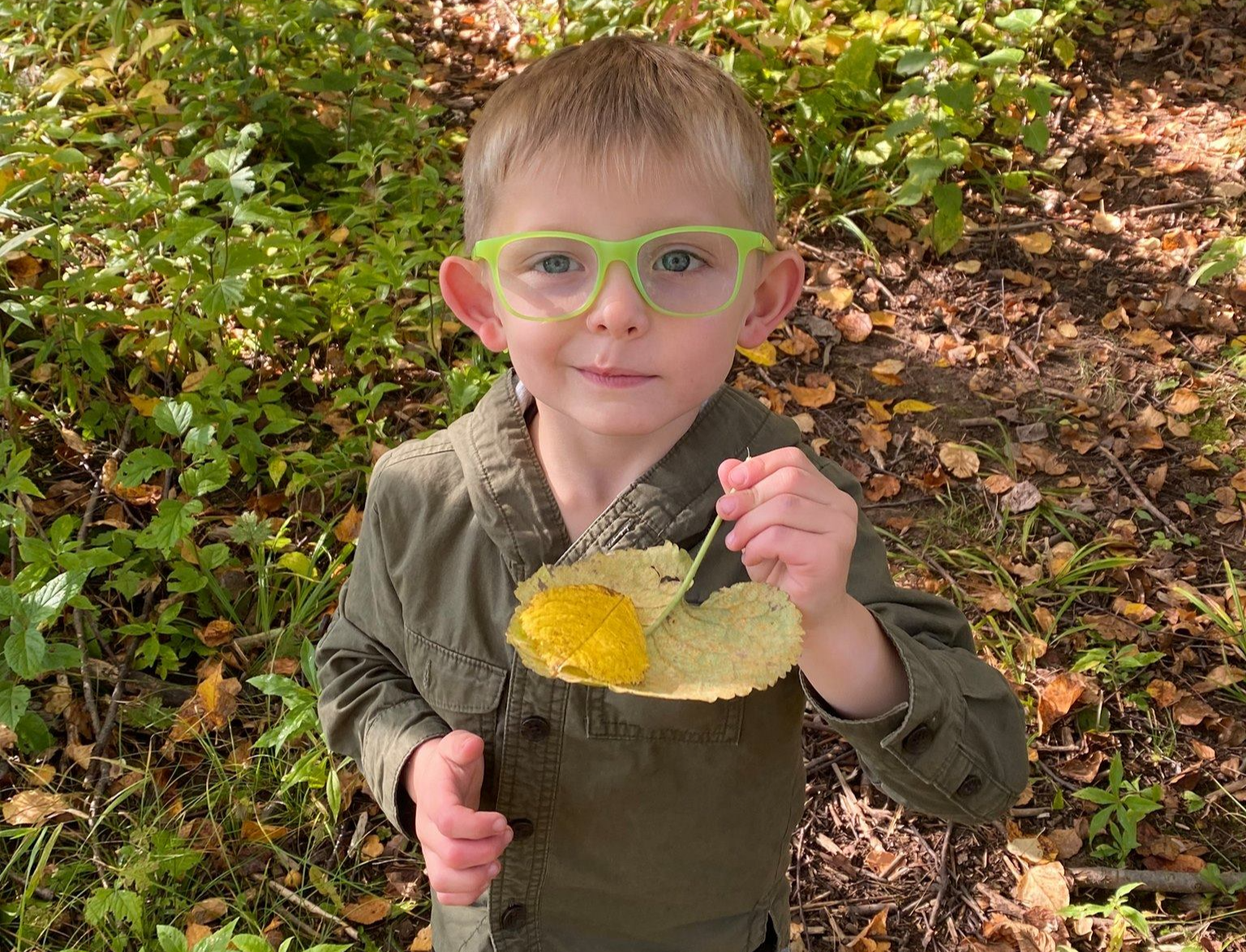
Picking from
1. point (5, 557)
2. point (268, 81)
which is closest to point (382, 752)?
point (5, 557)

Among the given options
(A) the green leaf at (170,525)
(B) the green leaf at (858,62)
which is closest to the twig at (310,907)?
(A) the green leaf at (170,525)

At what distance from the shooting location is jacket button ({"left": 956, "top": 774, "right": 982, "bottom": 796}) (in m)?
1.41

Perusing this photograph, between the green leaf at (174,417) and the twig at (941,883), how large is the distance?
1923mm

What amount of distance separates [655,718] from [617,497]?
1.12ft

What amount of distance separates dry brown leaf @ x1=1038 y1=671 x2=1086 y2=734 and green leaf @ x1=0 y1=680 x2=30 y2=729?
7.67 ft

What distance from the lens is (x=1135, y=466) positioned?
3.16 metres

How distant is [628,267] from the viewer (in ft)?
4.12

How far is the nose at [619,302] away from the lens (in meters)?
1.26

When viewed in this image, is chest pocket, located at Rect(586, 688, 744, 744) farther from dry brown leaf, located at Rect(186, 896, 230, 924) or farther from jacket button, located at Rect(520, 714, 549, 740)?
dry brown leaf, located at Rect(186, 896, 230, 924)

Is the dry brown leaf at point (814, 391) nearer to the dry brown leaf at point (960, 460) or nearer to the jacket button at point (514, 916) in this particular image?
the dry brown leaf at point (960, 460)

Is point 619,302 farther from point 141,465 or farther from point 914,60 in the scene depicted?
point 914,60

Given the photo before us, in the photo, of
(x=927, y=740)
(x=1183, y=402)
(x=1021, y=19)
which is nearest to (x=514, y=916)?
(x=927, y=740)

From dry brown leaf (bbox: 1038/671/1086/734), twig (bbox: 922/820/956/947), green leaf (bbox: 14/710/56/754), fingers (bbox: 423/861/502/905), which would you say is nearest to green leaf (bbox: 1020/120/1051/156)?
dry brown leaf (bbox: 1038/671/1086/734)

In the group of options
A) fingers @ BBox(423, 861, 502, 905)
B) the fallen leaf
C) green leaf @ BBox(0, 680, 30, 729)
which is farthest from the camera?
the fallen leaf
